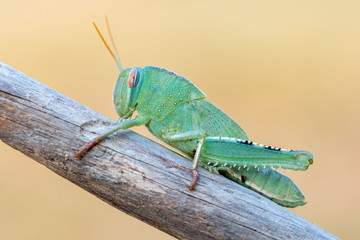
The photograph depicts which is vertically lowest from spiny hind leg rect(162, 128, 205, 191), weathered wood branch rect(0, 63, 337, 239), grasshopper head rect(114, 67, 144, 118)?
weathered wood branch rect(0, 63, 337, 239)

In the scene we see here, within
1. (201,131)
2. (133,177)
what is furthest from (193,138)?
(133,177)

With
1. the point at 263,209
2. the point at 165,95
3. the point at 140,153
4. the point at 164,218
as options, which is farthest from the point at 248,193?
the point at 165,95

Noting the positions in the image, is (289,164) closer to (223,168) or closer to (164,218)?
(223,168)

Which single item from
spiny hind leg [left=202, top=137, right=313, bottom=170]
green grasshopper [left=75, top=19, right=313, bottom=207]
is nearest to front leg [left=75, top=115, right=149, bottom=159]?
green grasshopper [left=75, top=19, right=313, bottom=207]

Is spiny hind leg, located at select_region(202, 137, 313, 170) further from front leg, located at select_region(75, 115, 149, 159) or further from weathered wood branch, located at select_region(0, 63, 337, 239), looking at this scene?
front leg, located at select_region(75, 115, 149, 159)

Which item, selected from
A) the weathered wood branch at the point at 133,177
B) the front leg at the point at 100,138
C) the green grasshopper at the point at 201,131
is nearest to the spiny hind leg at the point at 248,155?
the green grasshopper at the point at 201,131

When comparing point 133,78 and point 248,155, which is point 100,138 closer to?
point 133,78
